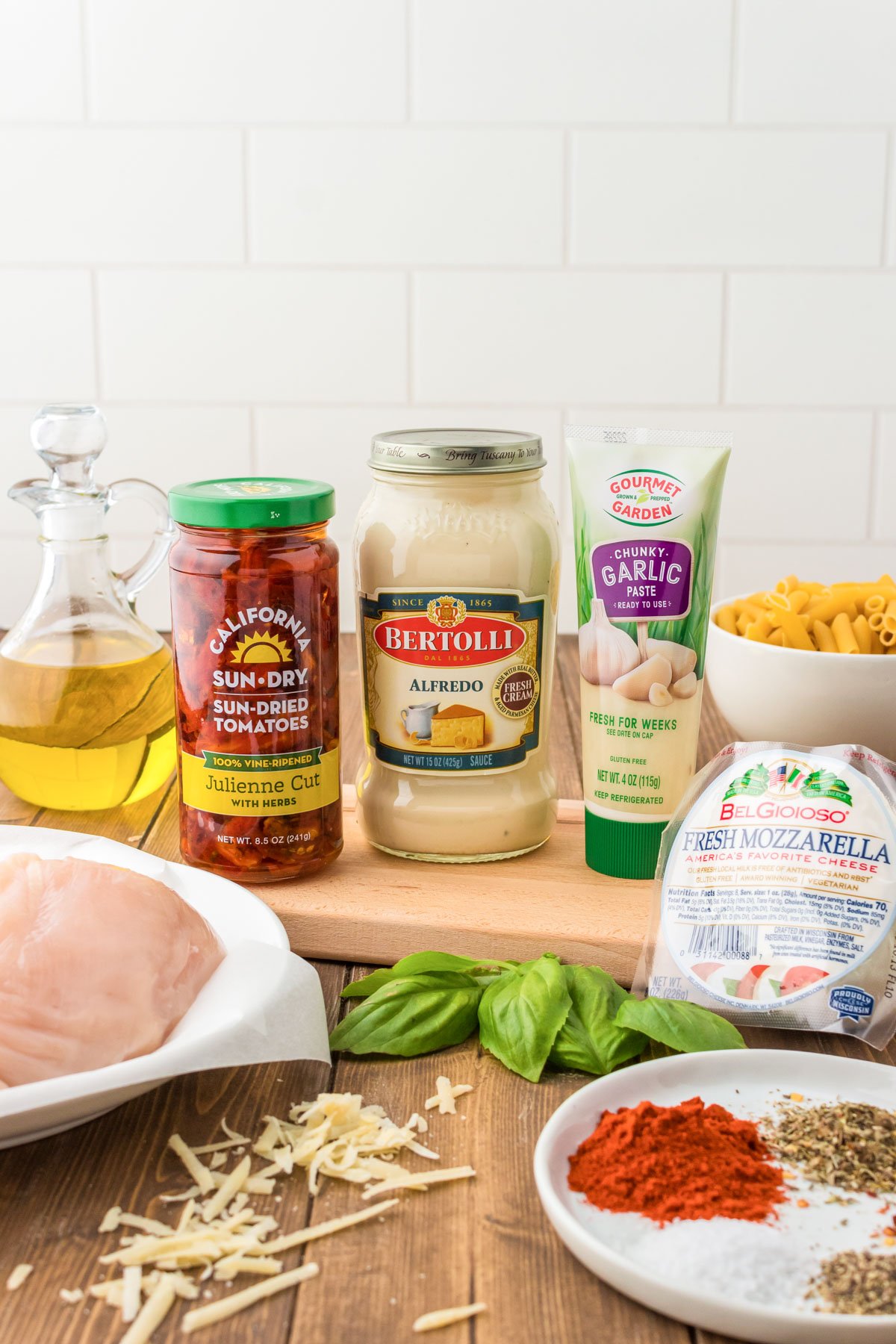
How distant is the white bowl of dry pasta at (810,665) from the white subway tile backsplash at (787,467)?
1.63 feet

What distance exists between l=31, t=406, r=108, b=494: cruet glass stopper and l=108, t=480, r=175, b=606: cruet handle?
4 centimetres

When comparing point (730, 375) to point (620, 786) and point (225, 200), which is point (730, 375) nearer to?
point (225, 200)

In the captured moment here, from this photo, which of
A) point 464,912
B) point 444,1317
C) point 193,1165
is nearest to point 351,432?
point 464,912

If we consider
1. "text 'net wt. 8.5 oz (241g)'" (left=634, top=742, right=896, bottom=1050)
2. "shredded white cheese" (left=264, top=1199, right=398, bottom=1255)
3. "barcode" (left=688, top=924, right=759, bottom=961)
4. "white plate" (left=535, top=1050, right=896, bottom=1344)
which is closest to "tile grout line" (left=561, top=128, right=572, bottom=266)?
"text 'net wt. 8.5 oz (241g)'" (left=634, top=742, right=896, bottom=1050)

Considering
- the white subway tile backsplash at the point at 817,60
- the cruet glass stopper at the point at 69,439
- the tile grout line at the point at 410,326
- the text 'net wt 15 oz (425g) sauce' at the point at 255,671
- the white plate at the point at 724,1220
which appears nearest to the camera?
the white plate at the point at 724,1220

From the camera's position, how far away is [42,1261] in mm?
564

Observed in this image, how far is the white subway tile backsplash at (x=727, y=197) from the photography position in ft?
5.15

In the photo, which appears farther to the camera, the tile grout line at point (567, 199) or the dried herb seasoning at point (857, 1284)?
the tile grout line at point (567, 199)

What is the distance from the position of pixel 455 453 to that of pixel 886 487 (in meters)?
1.00

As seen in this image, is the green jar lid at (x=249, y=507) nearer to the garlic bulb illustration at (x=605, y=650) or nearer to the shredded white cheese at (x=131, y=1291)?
the garlic bulb illustration at (x=605, y=650)

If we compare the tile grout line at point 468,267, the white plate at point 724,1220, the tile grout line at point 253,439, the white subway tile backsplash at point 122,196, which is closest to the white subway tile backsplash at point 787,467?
the tile grout line at point 468,267

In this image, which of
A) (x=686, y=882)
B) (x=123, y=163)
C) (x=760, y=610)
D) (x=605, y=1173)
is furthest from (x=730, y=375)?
(x=605, y=1173)

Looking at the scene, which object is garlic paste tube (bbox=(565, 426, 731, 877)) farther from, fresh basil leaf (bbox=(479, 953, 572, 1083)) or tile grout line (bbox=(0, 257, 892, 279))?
tile grout line (bbox=(0, 257, 892, 279))

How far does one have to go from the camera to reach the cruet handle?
109 centimetres
